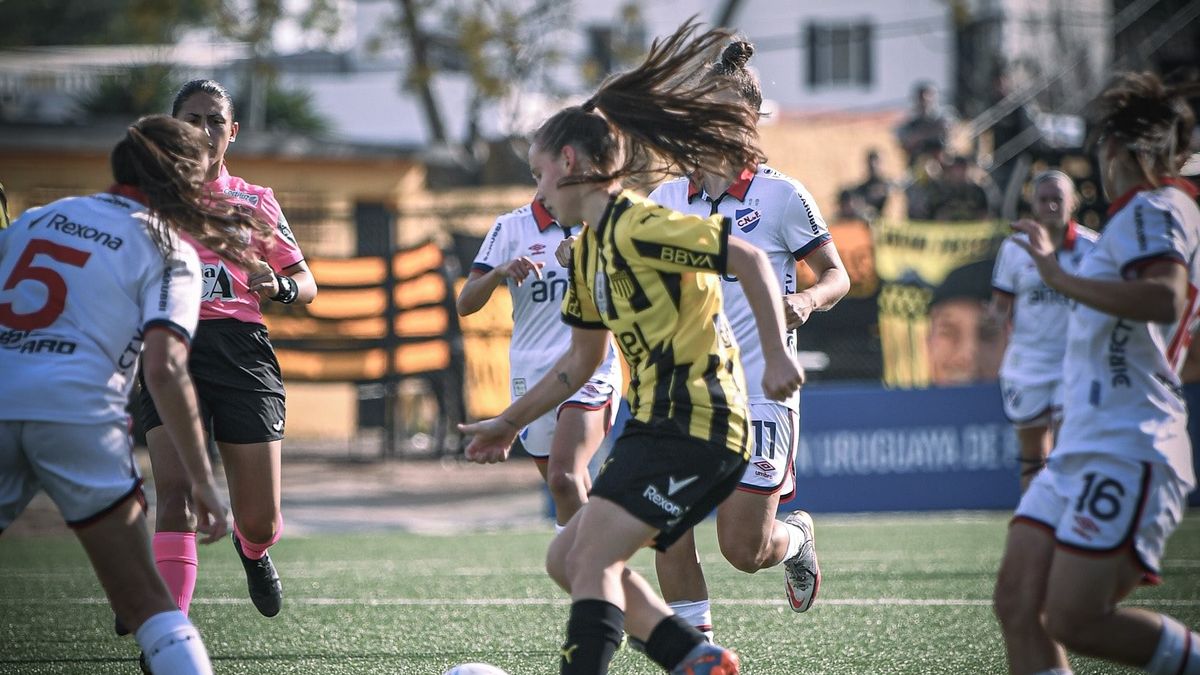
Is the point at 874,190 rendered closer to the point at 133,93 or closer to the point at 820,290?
the point at 820,290

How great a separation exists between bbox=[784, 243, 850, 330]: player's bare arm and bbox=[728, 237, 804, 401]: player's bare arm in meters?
0.89

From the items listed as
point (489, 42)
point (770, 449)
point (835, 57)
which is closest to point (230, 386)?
point (770, 449)

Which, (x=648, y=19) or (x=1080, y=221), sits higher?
(x=648, y=19)

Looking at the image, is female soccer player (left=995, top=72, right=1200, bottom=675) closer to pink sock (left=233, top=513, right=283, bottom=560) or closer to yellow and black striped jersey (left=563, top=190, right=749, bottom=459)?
yellow and black striped jersey (left=563, top=190, right=749, bottom=459)

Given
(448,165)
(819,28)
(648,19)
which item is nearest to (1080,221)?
(448,165)

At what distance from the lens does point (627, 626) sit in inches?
167

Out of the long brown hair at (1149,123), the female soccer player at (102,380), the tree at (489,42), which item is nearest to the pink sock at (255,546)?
the female soccer player at (102,380)

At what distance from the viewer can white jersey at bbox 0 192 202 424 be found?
150 inches

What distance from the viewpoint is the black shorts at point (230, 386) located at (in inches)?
227

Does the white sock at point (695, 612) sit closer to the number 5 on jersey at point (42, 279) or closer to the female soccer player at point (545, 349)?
the female soccer player at point (545, 349)

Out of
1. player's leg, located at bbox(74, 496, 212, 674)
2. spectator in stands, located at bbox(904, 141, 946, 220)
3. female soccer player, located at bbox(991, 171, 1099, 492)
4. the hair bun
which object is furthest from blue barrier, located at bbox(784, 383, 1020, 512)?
player's leg, located at bbox(74, 496, 212, 674)

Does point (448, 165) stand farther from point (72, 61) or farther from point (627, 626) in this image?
point (627, 626)

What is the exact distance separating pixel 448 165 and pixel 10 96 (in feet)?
31.8

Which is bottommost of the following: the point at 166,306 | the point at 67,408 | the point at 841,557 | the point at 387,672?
the point at 841,557
